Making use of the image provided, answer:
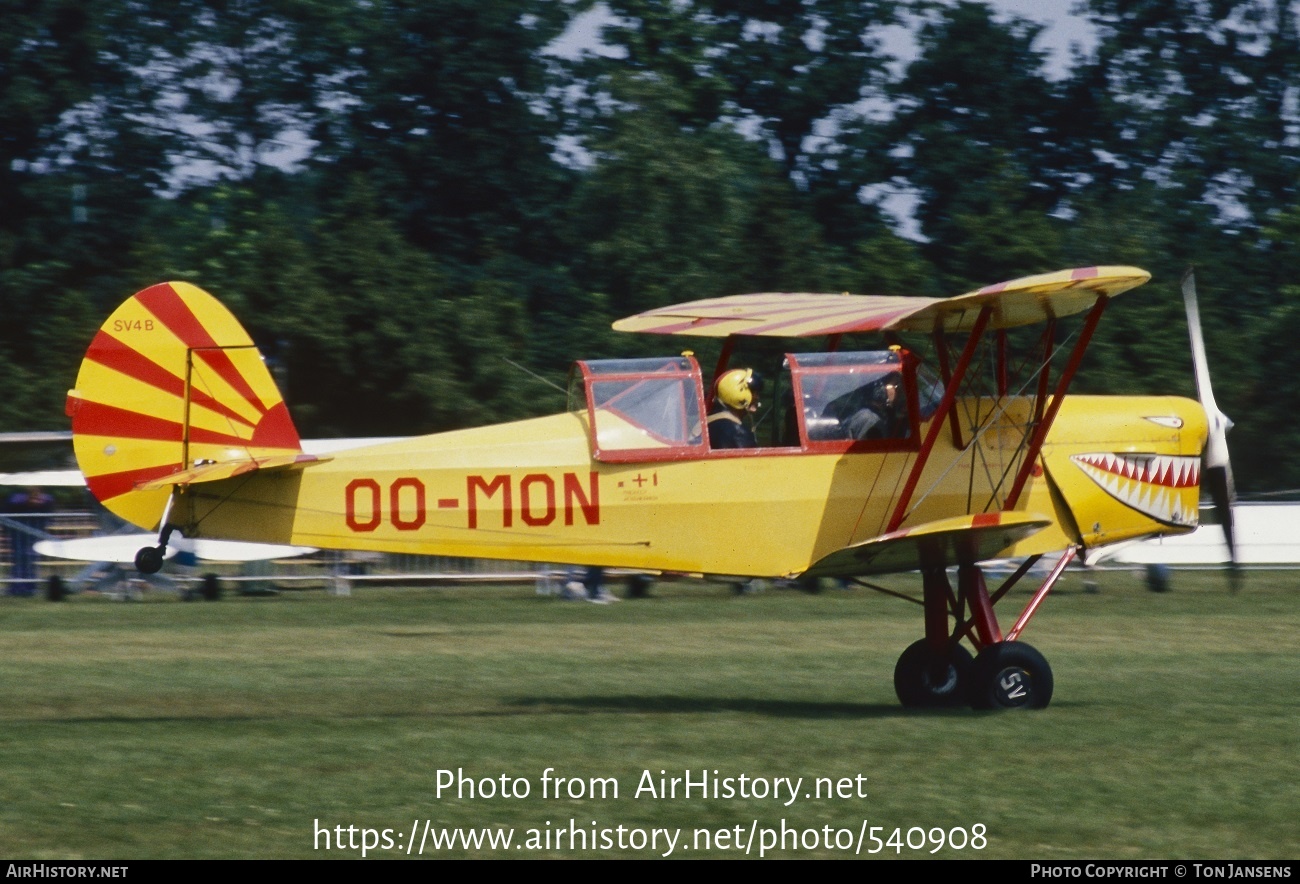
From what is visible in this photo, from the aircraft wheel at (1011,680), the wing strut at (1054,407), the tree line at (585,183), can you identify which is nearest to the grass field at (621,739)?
the aircraft wheel at (1011,680)

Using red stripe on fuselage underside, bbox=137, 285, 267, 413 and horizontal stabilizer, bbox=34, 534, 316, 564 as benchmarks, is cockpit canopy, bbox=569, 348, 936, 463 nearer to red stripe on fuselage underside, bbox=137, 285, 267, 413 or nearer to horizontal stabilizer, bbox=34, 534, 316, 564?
red stripe on fuselage underside, bbox=137, 285, 267, 413

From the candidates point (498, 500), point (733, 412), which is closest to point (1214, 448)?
point (733, 412)

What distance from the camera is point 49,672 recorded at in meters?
14.7

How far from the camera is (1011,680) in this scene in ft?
38.2

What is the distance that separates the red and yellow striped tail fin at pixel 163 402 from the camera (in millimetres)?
10953

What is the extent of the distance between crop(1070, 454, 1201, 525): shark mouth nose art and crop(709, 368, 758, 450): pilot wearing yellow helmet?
2.32 meters

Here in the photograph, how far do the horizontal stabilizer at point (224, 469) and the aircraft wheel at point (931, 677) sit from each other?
4490 millimetres

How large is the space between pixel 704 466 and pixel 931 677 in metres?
2.40

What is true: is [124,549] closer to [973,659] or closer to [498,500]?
[498,500]

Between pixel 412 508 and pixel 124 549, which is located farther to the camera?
pixel 124 549

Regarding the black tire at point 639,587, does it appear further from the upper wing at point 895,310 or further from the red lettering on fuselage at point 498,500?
the red lettering on fuselage at point 498,500

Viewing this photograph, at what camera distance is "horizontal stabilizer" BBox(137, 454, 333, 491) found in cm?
1077

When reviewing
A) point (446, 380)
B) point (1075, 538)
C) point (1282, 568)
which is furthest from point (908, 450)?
point (446, 380)

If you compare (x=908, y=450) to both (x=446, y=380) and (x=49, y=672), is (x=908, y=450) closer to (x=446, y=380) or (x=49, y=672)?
(x=49, y=672)
